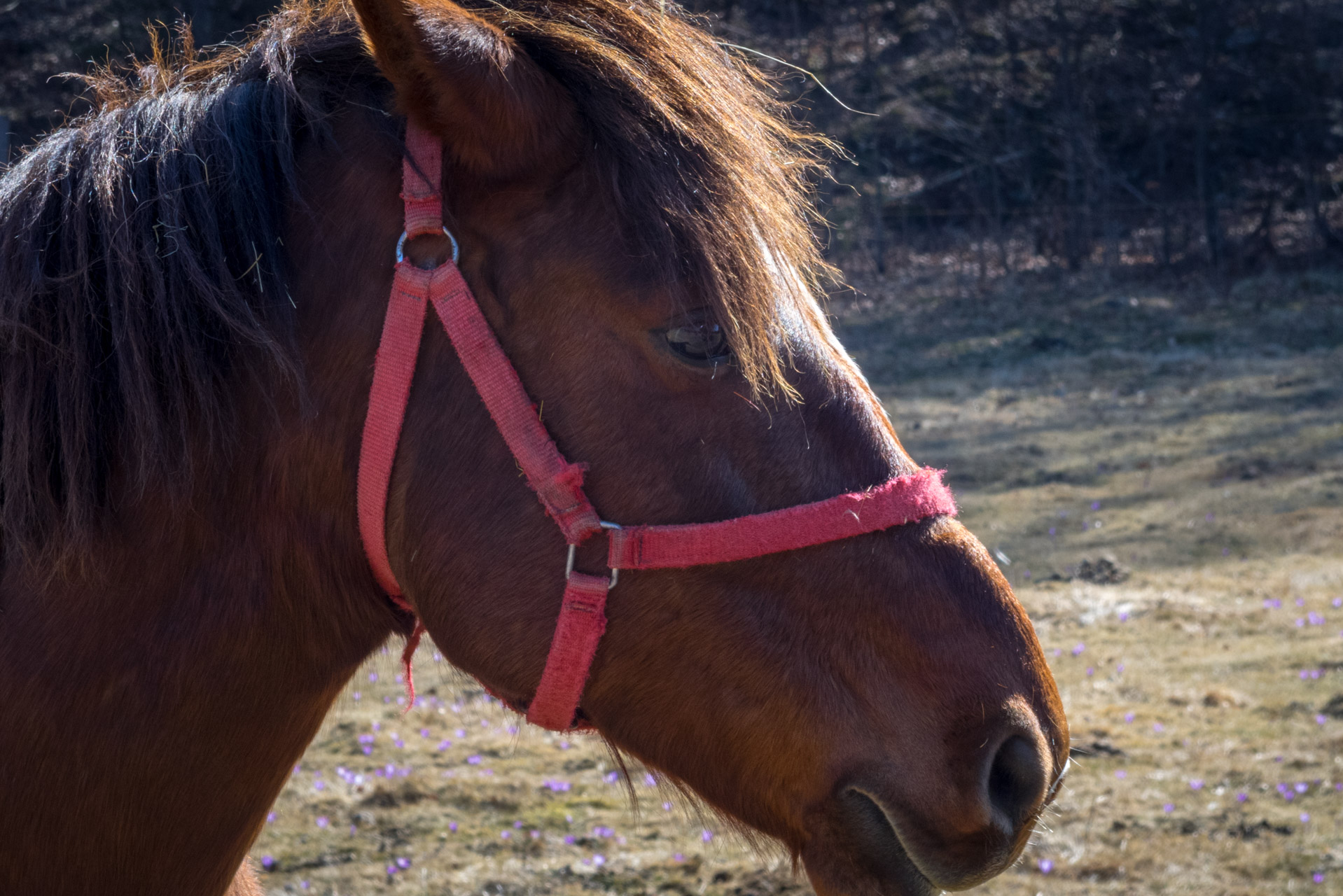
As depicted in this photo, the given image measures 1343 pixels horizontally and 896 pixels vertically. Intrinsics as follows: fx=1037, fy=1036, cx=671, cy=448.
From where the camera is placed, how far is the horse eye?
4.27 feet

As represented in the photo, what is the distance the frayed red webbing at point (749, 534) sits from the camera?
4.21 ft

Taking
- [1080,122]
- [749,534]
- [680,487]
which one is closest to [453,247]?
[680,487]

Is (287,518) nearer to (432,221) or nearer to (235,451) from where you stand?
(235,451)

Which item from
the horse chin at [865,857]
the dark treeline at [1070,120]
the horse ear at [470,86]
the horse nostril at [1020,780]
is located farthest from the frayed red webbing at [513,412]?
the dark treeline at [1070,120]

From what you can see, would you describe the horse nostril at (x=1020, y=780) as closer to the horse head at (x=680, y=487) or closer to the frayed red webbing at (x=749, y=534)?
the horse head at (x=680, y=487)

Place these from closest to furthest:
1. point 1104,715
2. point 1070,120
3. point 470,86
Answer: point 470,86 < point 1104,715 < point 1070,120

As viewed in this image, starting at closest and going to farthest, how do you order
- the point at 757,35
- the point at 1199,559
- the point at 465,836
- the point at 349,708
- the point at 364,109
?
the point at 364,109, the point at 465,836, the point at 349,708, the point at 1199,559, the point at 757,35

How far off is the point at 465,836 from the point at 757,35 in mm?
16344

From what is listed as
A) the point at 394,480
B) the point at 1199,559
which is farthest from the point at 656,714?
the point at 1199,559

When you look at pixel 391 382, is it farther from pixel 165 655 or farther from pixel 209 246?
pixel 165 655

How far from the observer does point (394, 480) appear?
52.1 inches

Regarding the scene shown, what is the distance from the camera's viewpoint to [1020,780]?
1274 mm

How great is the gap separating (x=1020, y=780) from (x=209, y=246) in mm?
1211

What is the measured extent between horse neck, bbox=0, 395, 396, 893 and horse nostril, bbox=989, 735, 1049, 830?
87 cm
